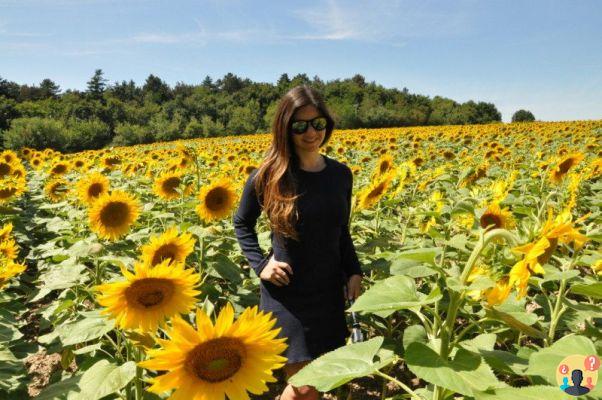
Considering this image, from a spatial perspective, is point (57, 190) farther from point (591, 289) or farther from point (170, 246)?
point (591, 289)

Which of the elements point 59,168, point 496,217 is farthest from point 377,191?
point 59,168

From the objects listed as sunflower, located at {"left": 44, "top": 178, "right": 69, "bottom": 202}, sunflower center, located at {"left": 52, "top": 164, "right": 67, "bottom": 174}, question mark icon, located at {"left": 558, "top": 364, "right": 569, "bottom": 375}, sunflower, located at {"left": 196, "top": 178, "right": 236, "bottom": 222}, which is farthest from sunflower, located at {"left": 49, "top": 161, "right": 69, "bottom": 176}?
question mark icon, located at {"left": 558, "top": 364, "right": 569, "bottom": 375}

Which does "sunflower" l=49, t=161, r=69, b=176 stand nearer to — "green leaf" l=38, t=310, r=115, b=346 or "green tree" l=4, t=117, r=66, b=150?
"green leaf" l=38, t=310, r=115, b=346

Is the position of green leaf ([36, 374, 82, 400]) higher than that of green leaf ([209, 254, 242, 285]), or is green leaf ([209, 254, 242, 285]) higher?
green leaf ([209, 254, 242, 285])

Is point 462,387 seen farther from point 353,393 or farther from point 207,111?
point 207,111

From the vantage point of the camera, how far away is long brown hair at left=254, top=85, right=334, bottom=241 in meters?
2.14

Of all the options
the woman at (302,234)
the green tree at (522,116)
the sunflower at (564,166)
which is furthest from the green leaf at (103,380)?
the green tree at (522,116)

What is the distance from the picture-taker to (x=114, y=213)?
296 centimetres

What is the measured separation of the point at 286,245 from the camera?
223 cm

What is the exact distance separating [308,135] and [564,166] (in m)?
3.54

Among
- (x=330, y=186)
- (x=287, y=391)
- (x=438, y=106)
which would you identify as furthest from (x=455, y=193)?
(x=438, y=106)

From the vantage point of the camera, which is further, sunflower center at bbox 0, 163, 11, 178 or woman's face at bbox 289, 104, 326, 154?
sunflower center at bbox 0, 163, 11, 178

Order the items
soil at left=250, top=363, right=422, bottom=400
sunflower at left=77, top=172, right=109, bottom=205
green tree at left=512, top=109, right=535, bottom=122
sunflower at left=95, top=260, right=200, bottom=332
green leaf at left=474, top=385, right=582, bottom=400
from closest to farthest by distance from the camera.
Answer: green leaf at left=474, top=385, right=582, bottom=400 → sunflower at left=95, top=260, right=200, bottom=332 → soil at left=250, top=363, right=422, bottom=400 → sunflower at left=77, top=172, right=109, bottom=205 → green tree at left=512, top=109, right=535, bottom=122

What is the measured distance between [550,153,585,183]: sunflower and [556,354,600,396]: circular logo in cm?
386
